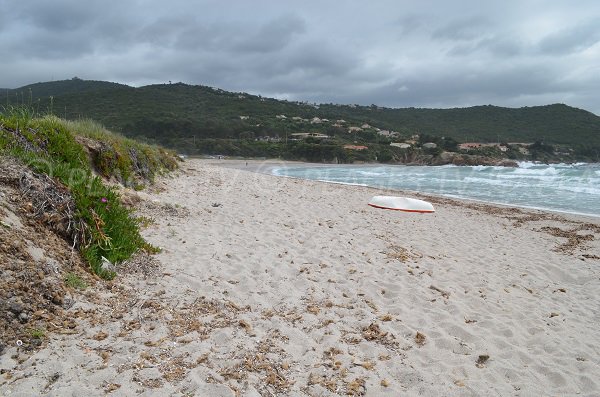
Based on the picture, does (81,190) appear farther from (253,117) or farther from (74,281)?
(253,117)

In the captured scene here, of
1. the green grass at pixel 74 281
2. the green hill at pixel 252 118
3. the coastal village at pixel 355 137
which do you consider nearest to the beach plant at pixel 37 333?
the green grass at pixel 74 281

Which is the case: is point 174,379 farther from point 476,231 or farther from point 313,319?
point 476,231

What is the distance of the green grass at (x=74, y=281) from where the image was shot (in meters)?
3.61

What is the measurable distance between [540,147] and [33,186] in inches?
2829

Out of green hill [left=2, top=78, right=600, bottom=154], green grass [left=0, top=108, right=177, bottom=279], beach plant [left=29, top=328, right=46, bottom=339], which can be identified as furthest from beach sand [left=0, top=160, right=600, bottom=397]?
green hill [left=2, top=78, right=600, bottom=154]

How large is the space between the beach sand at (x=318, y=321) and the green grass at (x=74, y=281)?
103 mm

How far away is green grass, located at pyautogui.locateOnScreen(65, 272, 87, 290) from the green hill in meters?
46.8

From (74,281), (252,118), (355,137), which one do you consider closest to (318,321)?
(74,281)

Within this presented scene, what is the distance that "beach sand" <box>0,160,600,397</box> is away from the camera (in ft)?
9.26

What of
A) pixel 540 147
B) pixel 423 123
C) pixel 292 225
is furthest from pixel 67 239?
pixel 423 123

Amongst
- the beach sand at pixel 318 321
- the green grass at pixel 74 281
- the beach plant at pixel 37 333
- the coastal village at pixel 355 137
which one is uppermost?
the coastal village at pixel 355 137

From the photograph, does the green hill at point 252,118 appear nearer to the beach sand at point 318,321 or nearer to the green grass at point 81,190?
the green grass at point 81,190

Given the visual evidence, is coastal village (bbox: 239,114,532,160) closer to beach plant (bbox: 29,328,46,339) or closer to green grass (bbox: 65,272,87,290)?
green grass (bbox: 65,272,87,290)

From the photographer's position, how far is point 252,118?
74562 mm
